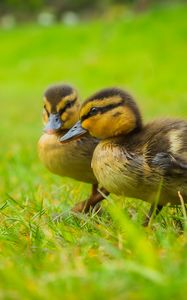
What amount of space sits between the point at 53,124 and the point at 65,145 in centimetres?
23

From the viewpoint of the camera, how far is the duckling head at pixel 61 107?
12.7 feet

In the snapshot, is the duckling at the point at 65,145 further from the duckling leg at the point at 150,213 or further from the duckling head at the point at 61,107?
the duckling leg at the point at 150,213

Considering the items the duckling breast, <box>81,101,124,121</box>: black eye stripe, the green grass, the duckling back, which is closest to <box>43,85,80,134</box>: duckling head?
the duckling breast

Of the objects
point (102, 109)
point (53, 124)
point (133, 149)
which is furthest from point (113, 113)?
point (53, 124)

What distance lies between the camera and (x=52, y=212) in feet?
10.5

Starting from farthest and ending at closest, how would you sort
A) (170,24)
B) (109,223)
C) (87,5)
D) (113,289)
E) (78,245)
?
(87,5)
(170,24)
(109,223)
(78,245)
(113,289)

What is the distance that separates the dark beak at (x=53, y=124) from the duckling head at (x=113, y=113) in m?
0.71

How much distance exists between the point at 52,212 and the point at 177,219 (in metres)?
0.68

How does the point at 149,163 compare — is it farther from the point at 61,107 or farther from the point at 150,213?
the point at 61,107

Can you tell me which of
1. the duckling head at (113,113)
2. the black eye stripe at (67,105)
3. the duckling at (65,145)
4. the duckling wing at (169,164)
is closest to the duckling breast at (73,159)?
the duckling at (65,145)

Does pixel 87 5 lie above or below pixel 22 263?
above

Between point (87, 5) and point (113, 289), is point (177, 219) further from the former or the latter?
point (87, 5)

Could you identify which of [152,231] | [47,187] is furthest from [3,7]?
[152,231]

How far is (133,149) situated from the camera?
281cm
